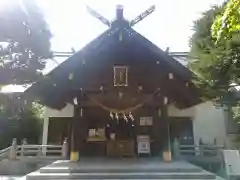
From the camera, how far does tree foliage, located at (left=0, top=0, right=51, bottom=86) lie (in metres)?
12.7

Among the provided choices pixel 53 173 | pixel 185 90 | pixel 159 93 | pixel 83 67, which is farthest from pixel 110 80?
pixel 53 173

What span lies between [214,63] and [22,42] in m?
8.71

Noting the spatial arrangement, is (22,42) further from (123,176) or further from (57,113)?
(123,176)

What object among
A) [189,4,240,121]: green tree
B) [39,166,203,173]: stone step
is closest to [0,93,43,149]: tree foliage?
[39,166,203,173]: stone step

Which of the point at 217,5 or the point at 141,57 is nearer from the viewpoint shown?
the point at 141,57

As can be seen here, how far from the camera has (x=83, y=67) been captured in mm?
9859

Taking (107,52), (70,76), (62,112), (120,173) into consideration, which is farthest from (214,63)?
(62,112)

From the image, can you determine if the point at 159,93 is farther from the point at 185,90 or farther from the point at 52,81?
the point at 52,81

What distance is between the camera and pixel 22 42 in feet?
43.5

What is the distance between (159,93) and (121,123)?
2.76 m

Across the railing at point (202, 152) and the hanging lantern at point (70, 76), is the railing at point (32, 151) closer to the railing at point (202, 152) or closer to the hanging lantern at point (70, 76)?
the hanging lantern at point (70, 76)

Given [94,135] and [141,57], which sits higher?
[141,57]

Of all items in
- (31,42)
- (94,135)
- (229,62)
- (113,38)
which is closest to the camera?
(113,38)

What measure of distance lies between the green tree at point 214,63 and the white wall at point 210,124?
1.99 m
